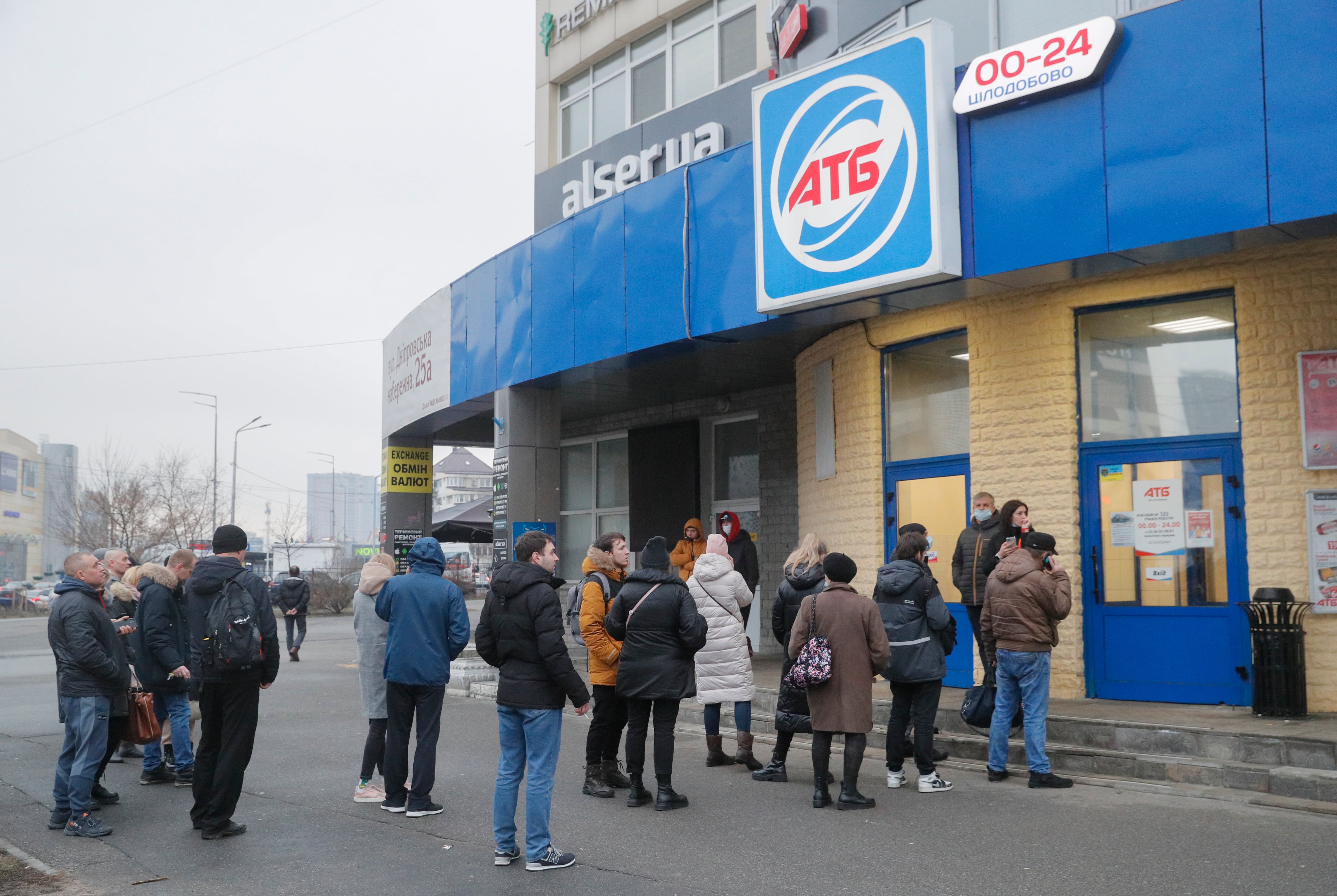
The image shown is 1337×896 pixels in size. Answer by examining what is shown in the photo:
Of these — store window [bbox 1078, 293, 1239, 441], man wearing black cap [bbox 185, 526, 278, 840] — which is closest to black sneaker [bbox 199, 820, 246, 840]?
man wearing black cap [bbox 185, 526, 278, 840]

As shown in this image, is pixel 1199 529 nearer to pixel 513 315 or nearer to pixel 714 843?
pixel 714 843

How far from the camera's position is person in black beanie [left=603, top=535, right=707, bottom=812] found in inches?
298

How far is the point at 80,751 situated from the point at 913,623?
220 inches

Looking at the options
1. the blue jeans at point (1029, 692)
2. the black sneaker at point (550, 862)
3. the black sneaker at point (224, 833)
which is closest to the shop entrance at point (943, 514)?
the blue jeans at point (1029, 692)

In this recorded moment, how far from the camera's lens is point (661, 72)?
55.7 feet

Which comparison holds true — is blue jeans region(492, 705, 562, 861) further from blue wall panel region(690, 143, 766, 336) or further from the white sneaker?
blue wall panel region(690, 143, 766, 336)

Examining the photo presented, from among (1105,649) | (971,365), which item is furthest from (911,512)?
(1105,649)

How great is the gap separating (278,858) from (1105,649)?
7.00 metres

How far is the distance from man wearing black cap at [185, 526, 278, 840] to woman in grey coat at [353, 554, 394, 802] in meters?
0.85

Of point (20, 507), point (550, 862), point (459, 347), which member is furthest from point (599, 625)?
point (20, 507)

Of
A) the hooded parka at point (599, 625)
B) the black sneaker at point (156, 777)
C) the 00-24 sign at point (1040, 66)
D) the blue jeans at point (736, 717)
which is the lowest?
the black sneaker at point (156, 777)

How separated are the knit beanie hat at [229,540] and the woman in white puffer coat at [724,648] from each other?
339 cm

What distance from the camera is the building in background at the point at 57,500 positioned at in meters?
56.2

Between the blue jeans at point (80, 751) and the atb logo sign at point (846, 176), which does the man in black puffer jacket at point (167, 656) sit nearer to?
the blue jeans at point (80, 751)
